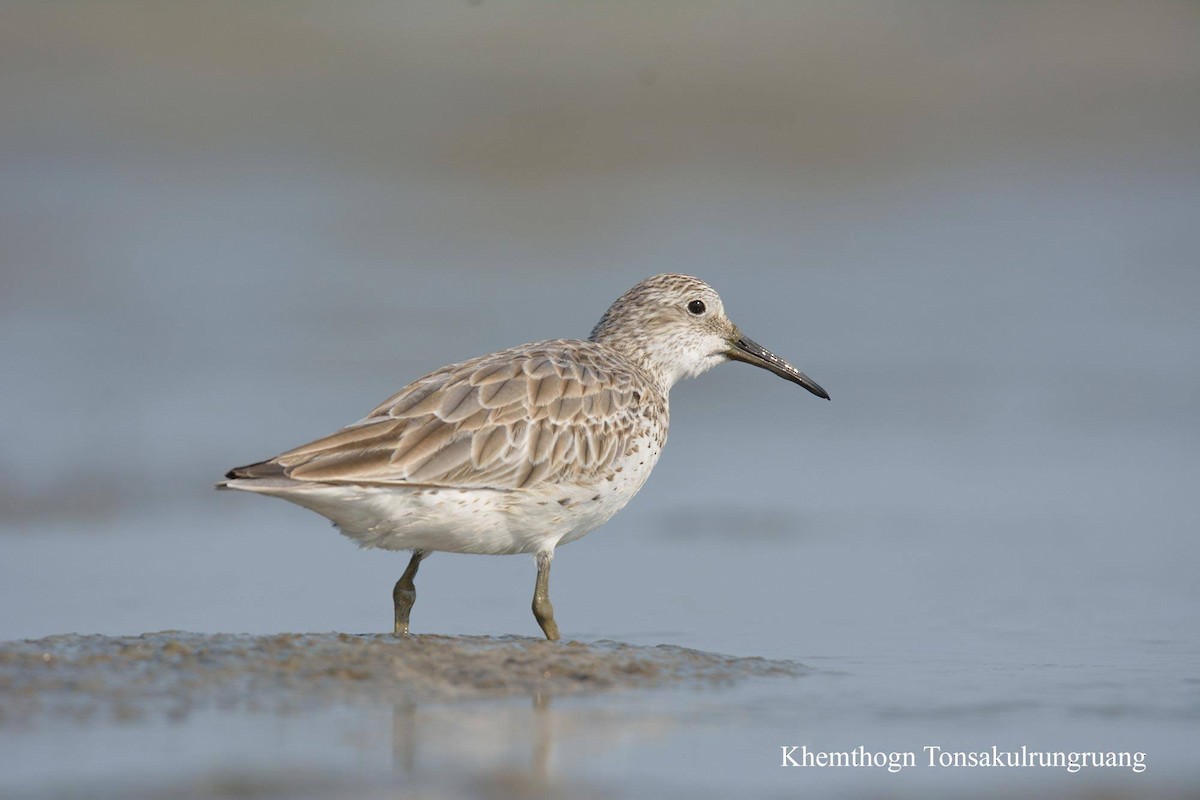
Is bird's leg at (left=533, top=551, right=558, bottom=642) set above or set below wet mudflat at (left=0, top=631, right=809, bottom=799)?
above

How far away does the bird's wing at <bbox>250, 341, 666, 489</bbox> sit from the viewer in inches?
307

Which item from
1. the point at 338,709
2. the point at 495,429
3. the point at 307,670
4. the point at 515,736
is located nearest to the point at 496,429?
the point at 495,429

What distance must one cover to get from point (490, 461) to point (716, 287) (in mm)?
9808

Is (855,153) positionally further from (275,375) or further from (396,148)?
(275,375)

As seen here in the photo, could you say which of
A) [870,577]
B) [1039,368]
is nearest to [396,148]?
[1039,368]

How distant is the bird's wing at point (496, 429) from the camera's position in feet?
25.6

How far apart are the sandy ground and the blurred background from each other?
2.53 feet

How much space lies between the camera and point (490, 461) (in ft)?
26.9

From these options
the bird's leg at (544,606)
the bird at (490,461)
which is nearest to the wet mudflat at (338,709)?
the bird's leg at (544,606)

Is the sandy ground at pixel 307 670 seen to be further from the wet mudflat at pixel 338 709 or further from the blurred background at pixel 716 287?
the blurred background at pixel 716 287

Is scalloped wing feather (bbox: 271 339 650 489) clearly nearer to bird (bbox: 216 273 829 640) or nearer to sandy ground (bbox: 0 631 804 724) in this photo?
bird (bbox: 216 273 829 640)

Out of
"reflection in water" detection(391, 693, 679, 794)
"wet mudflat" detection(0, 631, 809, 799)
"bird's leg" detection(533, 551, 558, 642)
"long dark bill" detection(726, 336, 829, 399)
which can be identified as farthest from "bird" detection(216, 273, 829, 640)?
"reflection in water" detection(391, 693, 679, 794)

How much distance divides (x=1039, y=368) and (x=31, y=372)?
9.12 m

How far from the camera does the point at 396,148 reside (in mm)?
23906
